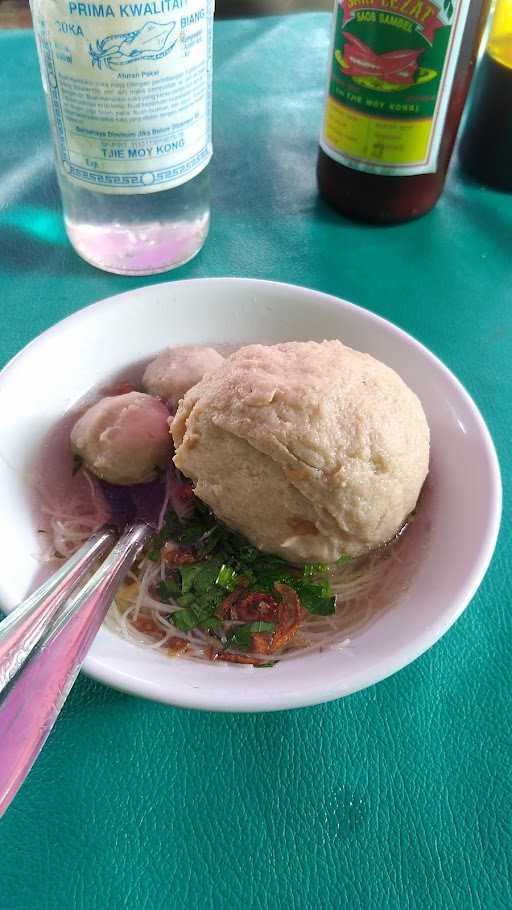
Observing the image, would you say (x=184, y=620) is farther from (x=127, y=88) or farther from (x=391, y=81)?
(x=391, y=81)

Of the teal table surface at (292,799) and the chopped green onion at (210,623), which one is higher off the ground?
the chopped green onion at (210,623)

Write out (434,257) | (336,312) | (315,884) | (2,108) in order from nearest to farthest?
(315,884) < (336,312) < (434,257) < (2,108)

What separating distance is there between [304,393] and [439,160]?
0.71 meters

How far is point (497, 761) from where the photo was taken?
65 centimetres

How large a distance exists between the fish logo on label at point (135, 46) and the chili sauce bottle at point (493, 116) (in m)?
0.66

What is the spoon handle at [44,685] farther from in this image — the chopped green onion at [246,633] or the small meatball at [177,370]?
the small meatball at [177,370]

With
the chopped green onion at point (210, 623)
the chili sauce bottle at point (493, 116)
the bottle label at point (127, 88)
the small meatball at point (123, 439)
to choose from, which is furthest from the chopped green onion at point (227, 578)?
the chili sauce bottle at point (493, 116)

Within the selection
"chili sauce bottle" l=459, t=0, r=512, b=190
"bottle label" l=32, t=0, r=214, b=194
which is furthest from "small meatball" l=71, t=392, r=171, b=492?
"chili sauce bottle" l=459, t=0, r=512, b=190

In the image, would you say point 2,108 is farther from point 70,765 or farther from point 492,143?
point 70,765

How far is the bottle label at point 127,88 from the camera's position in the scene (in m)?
0.80

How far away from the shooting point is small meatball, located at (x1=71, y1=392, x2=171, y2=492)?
2.46 feet

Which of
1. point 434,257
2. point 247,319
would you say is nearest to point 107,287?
point 247,319

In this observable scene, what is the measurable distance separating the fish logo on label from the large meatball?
1.38ft

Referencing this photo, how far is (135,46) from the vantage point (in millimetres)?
812
